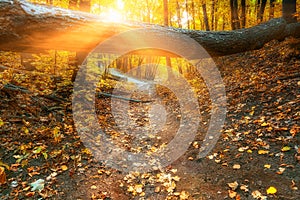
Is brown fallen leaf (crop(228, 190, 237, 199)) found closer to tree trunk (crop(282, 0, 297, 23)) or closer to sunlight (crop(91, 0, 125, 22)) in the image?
sunlight (crop(91, 0, 125, 22))

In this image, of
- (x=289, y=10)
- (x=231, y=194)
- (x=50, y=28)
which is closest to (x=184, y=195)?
(x=231, y=194)

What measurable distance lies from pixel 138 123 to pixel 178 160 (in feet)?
8.98

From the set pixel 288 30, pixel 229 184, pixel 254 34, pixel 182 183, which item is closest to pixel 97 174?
pixel 182 183

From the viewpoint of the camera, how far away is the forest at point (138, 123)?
304 centimetres

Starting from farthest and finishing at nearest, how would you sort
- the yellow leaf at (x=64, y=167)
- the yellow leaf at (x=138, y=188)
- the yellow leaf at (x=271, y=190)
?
1. the yellow leaf at (x=64, y=167)
2. the yellow leaf at (x=138, y=188)
3. the yellow leaf at (x=271, y=190)

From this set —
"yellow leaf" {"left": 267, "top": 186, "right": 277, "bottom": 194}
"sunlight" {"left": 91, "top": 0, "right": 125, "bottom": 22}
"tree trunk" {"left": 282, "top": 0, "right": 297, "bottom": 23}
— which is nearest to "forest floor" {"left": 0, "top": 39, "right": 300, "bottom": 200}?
"yellow leaf" {"left": 267, "top": 186, "right": 277, "bottom": 194}

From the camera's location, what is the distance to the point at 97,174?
3621 mm

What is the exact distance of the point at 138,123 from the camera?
6.50 m

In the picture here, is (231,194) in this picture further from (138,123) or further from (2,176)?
(138,123)

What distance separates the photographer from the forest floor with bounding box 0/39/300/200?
2988 millimetres

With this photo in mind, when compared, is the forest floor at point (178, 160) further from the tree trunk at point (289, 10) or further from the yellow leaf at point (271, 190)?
the tree trunk at point (289, 10)

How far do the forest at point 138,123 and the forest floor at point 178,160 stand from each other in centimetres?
2

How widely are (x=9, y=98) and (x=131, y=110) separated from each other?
411cm

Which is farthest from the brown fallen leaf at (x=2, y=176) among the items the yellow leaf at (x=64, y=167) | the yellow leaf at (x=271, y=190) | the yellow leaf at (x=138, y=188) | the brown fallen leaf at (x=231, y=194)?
the yellow leaf at (x=271, y=190)
